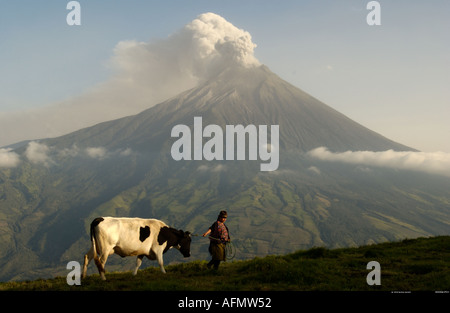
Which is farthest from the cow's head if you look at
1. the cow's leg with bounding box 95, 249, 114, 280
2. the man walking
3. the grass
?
the cow's leg with bounding box 95, 249, 114, 280

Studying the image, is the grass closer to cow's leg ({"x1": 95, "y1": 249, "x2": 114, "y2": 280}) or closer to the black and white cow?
cow's leg ({"x1": 95, "y1": 249, "x2": 114, "y2": 280})

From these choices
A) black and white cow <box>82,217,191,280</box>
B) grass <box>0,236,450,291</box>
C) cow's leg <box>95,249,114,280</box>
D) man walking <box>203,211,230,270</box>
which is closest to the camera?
grass <box>0,236,450,291</box>

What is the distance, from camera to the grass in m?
13.3

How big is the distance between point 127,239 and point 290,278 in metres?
6.72

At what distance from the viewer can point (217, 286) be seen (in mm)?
13680

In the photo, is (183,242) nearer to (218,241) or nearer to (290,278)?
(218,241)

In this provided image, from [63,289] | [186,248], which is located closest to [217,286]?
[63,289]

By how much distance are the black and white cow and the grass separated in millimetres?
815

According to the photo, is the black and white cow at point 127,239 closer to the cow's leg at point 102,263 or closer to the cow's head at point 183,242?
the cow's leg at point 102,263
